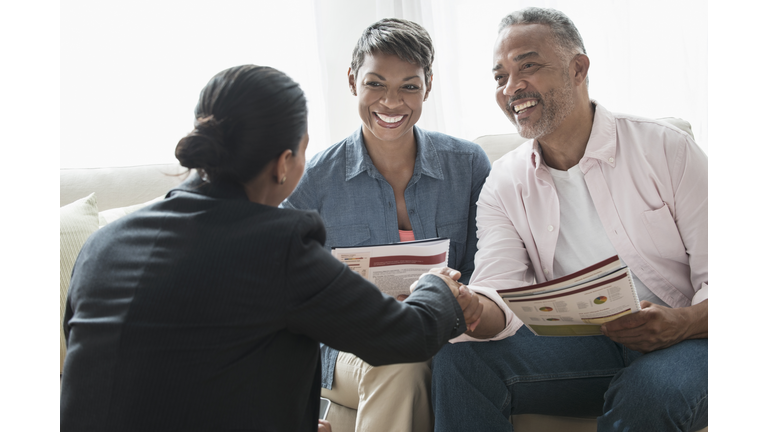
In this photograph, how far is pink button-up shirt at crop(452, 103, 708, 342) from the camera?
1.48 m

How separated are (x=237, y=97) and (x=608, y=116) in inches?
45.1

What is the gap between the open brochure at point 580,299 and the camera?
1096 mm

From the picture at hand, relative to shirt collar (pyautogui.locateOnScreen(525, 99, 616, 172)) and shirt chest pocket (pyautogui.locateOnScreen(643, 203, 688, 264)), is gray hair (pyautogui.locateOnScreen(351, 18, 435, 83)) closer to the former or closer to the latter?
shirt collar (pyautogui.locateOnScreen(525, 99, 616, 172))

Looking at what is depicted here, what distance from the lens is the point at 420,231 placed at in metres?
1.88

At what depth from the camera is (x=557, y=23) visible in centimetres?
166

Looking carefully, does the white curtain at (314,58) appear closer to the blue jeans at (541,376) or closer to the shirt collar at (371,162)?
the shirt collar at (371,162)

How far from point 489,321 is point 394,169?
700 millimetres

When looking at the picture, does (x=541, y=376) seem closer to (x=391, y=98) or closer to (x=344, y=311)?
(x=344, y=311)

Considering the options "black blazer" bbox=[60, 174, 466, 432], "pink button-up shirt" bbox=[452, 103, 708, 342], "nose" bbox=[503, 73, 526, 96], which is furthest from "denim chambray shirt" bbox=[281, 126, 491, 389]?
"black blazer" bbox=[60, 174, 466, 432]

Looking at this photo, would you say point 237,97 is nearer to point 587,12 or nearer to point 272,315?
point 272,315

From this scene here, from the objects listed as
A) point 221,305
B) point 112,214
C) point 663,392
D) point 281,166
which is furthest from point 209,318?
point 112,214

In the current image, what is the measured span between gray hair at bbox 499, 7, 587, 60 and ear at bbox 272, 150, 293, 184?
3.29 feet

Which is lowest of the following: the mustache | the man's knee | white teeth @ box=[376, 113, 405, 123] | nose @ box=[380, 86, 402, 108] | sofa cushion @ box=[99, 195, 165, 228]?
the man's knee

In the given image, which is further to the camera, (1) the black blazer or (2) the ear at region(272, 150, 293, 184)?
(2) the ear at region(272, 150, 293, 184)
